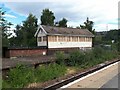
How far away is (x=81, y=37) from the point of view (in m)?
43.0

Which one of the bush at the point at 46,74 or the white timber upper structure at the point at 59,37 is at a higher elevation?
the white timber upper structure at the point at 59,37

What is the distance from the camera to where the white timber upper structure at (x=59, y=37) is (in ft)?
119

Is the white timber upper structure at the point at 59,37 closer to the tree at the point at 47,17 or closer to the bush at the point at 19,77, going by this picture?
the tree at the point at 47,17

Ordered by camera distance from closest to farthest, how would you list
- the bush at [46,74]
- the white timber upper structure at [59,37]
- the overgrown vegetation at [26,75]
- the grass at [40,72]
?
the overgrown vegetation at [26,75], the grass at [40,72], the bush at [46,74], the white timber upper structure at [59,37]

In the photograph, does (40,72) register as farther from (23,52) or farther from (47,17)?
(47,17)

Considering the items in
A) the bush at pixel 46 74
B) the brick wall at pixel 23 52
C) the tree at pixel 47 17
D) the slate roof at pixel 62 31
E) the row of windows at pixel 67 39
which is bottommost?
the bush at pixel 46 74

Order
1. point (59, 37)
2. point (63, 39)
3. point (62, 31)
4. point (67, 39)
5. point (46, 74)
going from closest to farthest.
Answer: point (46, 74) → point (59, 37) → point (63, 39) → point (67, 39) → point (62, 31)

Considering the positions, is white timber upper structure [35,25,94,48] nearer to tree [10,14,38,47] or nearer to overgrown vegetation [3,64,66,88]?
tree [10,14,38,47]

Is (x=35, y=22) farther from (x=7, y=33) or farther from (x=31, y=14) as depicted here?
(x=7, y=33)

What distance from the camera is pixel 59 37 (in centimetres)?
3772

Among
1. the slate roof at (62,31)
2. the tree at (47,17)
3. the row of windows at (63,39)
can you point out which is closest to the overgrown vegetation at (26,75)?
the row of windows at (63,39)

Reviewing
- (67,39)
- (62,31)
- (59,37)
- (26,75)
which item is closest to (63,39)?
(59,37)

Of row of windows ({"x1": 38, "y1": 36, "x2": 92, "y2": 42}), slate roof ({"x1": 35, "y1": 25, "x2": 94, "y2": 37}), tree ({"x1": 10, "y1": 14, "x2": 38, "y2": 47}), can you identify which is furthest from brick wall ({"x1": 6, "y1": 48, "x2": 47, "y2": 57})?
tree ({"x1": 10, "y1": 14, "x2": 38, "y2": 47})

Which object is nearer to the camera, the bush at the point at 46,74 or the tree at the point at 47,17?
the bush at the point at 46,74
